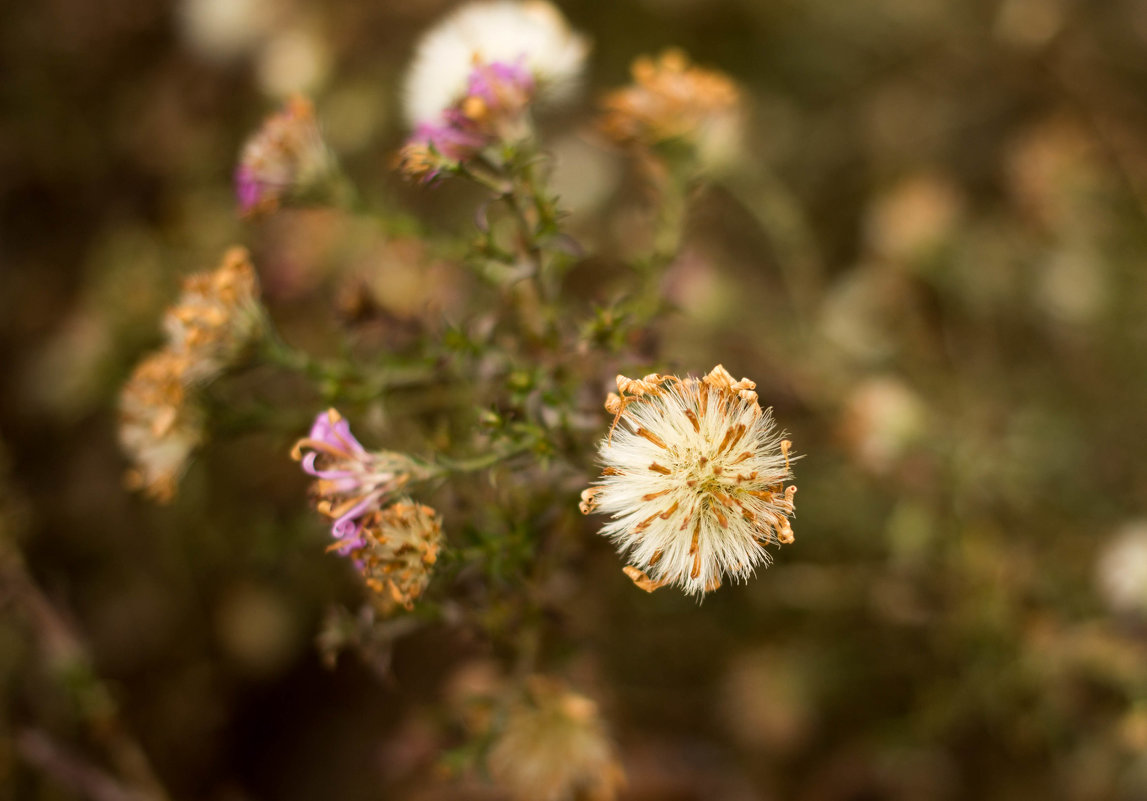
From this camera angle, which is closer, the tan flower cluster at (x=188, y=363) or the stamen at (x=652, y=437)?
the stamen at (x=652, y=437)

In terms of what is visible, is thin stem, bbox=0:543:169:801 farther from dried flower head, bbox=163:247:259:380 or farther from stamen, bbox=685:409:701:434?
stamen, bbox=685:409:701:434

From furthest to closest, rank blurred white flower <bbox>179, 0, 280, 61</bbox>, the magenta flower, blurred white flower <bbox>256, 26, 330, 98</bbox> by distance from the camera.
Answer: blurred white flower <bbox>179, 0, 280, 61</bbox>
blurred white flower <bbox>256, 26, 330, 98</bbox>
the magenta flower

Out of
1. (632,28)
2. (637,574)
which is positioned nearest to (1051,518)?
(637,574)

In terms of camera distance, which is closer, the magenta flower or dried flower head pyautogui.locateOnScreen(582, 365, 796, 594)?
dried flower head pyautogui.locateOnScreen(582, 365, 796, 594)

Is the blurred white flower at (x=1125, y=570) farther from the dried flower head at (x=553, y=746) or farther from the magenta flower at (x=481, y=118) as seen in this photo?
the magenta flower at (x=481, y=118)

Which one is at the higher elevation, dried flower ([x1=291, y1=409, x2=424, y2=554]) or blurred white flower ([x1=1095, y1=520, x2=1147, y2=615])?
blurred white flower ([x1=1095, y1=520, x2=1147, y2=615])

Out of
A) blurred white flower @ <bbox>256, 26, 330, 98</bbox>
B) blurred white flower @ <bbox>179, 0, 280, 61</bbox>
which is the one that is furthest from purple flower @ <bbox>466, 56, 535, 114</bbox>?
blurred white flower @ <bbox>179, 0, 280, 61</bbox>

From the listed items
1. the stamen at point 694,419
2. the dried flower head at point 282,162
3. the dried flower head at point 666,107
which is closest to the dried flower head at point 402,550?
the stamen at point 694,419
